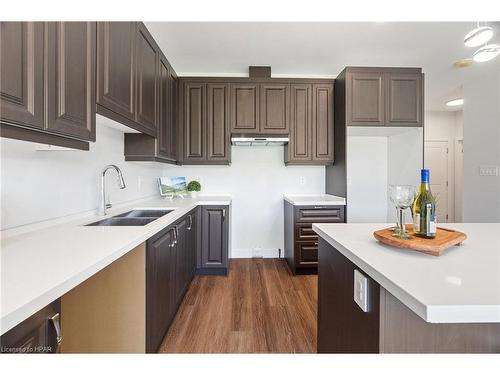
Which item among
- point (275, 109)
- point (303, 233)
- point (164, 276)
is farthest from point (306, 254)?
point (275, 109)

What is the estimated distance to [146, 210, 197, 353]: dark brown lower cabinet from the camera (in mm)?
1414

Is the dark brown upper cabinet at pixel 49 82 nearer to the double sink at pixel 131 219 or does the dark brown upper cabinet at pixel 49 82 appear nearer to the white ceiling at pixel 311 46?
the double sink at pixel 131 219

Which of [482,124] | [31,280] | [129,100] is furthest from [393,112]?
[31,280]

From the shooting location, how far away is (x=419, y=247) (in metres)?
0.83

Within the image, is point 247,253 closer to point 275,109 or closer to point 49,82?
point 275,109

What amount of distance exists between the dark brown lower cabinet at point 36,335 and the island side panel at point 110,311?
2.01 ft

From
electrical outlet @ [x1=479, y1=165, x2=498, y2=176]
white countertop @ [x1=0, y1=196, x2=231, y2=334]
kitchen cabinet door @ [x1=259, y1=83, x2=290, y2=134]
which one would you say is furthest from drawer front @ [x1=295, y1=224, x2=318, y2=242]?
electrical outlet @ [x1=479, y1=165, x2=498, y2=176]

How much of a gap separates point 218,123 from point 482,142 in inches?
148

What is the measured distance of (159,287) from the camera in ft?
5.17

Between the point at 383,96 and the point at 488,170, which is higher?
the point at 383,96

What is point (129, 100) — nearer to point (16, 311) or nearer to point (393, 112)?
point (16, 311)

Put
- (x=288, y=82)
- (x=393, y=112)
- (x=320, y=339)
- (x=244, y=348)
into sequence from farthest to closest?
(x=288, y=82)
(x=393, y=112)
(x=244, y=348)
(x=320, y=339)

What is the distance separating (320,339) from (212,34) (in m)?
2.79

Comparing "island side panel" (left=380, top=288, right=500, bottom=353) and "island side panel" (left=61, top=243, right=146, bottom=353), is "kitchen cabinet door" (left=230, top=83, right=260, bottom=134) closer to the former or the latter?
"island side panel" (left=61, top=243, right=146, bottom=353)
